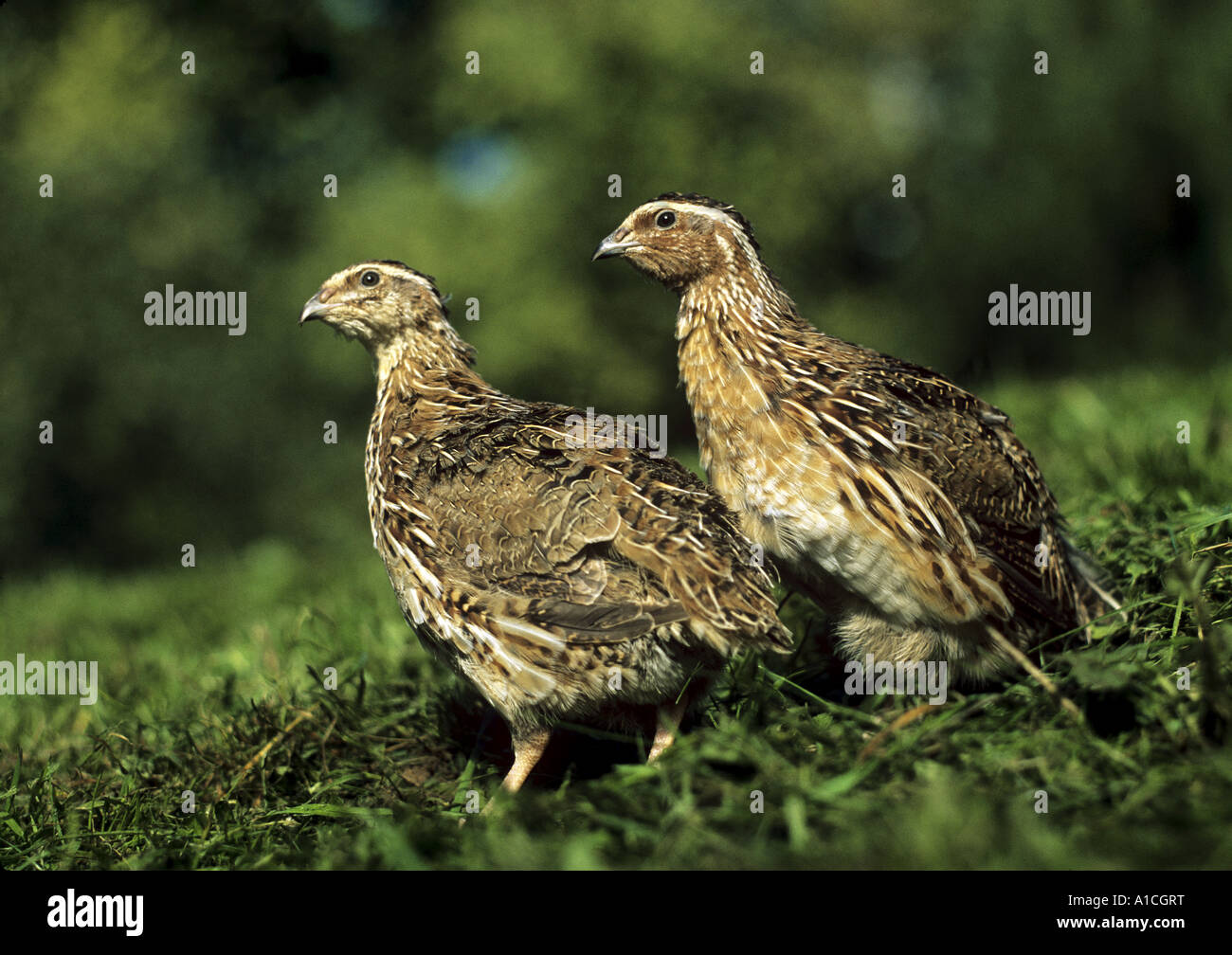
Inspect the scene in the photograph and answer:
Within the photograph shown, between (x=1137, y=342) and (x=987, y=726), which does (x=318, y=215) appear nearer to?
(x=1137, y=342)

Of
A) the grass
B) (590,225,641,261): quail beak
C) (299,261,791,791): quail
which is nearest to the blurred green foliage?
the grass

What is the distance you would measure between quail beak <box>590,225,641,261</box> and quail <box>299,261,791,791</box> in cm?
86

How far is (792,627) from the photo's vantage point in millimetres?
5422

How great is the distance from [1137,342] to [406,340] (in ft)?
45.3

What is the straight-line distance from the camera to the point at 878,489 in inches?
165

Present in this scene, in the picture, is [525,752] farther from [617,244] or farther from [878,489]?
[617,244]

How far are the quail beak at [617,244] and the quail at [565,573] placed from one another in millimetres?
858

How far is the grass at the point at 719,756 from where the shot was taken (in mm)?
2855

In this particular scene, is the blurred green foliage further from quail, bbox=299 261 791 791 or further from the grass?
quail, bbox=299 261 791 791

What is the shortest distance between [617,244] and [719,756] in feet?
8.32

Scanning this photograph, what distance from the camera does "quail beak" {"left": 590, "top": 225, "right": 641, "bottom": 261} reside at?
4.98 m

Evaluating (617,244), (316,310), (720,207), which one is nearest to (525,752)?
(617,244)

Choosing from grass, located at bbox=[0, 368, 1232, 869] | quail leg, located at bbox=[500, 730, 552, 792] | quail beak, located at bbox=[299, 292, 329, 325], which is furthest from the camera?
quail beak, located at bbox=[299, 292, 329, 325]

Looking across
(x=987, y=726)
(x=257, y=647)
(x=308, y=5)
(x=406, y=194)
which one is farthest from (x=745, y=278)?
(x=308, y=5)
